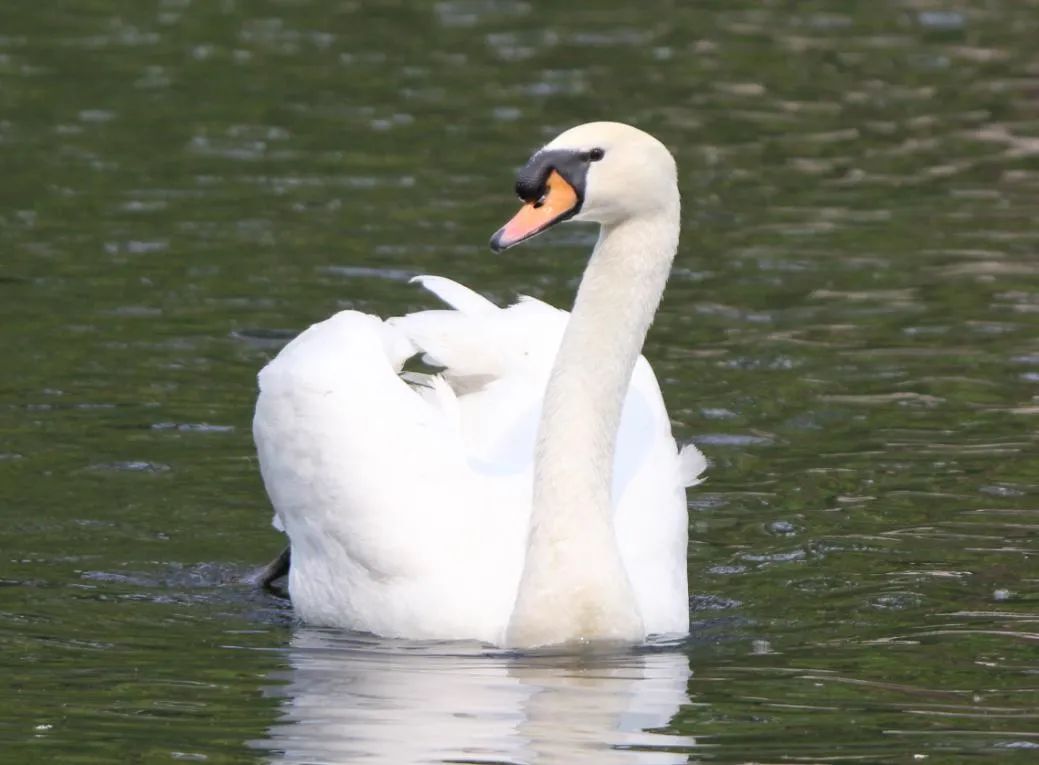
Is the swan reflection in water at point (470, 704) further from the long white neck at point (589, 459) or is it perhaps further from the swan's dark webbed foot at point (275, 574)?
the swan's dark webbed foot at point (275, 574)

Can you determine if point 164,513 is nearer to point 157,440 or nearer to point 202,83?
point 157,440

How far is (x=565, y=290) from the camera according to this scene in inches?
513

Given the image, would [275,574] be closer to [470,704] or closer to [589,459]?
[589,459]

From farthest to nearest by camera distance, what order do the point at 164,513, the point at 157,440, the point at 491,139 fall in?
the point at 491,139
the point at 157,440
the point at 164,513

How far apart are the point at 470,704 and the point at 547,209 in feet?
4.90

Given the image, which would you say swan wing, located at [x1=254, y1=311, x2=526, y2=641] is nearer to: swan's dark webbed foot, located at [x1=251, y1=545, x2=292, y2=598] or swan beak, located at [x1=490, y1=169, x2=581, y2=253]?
swan's dark webbed foot, located at [x1=251, y1=545, x2=292, y2=598]

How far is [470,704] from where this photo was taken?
7227 millimetres

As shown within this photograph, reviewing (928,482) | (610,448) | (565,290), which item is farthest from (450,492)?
(565,290)

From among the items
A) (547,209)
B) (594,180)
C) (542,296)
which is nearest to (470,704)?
(547,209)

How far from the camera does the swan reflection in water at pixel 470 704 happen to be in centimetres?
675

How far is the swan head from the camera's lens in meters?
7.40

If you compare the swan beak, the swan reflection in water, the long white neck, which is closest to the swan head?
the swan beak

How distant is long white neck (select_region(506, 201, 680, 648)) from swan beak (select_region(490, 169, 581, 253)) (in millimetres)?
350

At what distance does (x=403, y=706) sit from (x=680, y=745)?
87 centimetres
